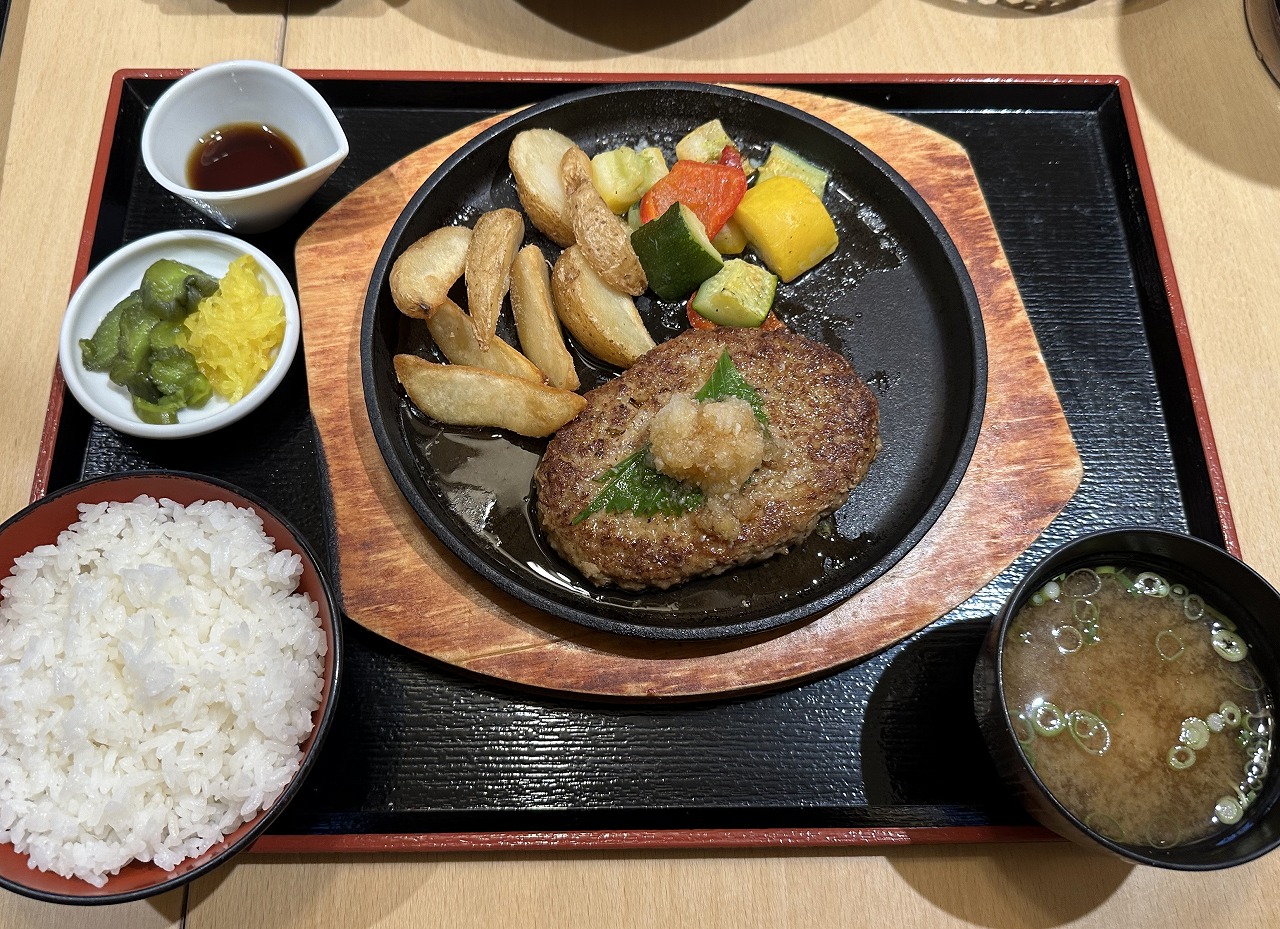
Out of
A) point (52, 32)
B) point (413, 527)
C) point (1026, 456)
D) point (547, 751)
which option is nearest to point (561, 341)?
point (413, 527)

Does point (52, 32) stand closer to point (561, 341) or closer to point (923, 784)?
point (561, 341)

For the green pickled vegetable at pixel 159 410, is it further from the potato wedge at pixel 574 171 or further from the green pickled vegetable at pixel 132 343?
the potato wedge at pixel 574 171

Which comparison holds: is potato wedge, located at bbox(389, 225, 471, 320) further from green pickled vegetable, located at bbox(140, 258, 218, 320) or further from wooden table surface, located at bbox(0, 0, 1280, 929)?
wooden table surface, located at bbox(0, 0, 1280, 929)

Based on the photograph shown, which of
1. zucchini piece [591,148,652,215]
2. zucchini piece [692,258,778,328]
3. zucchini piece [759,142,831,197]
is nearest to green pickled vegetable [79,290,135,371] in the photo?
zucchini piece [591,148,652,215]

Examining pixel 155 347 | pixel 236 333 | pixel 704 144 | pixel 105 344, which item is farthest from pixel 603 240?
pixel 105 344

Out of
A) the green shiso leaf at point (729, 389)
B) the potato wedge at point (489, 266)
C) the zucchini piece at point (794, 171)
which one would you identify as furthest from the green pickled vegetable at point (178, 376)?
the zucchini piece at point (794, 171)
